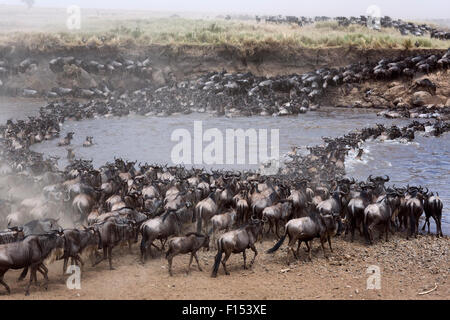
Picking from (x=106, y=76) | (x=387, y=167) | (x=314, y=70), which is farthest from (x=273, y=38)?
(x=387, y=167)

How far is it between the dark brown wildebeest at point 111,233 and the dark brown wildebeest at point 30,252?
0.86 m

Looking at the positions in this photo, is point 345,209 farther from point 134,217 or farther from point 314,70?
point 314,70

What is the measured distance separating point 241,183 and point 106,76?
2905 centimetres

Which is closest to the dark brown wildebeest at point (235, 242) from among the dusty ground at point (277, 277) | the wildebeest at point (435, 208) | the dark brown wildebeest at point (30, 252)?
the dusty ground at point (277, 277)

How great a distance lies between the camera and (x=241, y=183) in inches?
512

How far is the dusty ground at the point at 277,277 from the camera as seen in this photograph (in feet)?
27.3

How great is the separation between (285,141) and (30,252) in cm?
1645

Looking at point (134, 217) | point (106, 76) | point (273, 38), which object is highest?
point (273, 38)

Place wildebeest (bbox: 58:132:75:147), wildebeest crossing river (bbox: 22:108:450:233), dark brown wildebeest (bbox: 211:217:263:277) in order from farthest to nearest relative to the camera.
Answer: wildebeest (bbox: 58:132:75:147) → wildebeest crossing river (bbox: 22:108:450:233) → dark brown wildebeest (bbox: 211:217:263:277)

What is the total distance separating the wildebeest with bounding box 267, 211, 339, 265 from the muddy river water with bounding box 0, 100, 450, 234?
12.0 feet

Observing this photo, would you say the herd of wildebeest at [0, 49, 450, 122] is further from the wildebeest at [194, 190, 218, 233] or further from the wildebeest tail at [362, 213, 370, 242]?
the wildebeest tail at [362, 213, 370, 242]

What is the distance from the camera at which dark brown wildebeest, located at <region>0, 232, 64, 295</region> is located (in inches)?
320

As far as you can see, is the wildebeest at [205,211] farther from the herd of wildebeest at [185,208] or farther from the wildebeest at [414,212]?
the wildebeest at [414,212]

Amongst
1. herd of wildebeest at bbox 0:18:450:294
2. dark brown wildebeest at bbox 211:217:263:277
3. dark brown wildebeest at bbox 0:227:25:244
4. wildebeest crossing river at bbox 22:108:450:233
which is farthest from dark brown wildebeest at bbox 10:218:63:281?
wildebeest crossing river at bbox 22:108:450:233
